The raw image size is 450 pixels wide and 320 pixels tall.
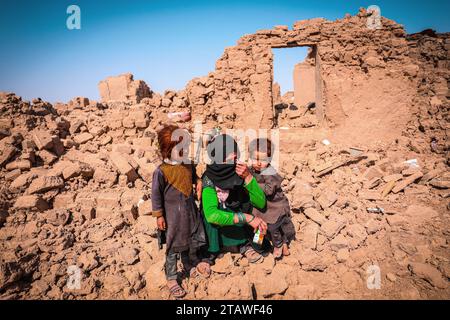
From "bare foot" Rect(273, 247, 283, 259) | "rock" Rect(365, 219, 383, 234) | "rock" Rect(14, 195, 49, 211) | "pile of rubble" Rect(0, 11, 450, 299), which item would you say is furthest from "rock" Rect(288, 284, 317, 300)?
"rock" Rect(14, 195, 49, 211)

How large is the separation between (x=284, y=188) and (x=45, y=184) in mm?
4387

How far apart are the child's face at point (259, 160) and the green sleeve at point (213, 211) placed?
635 millimetres

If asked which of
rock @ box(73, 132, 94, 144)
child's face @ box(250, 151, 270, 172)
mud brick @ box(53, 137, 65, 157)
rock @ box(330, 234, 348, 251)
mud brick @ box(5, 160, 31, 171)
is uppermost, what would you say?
rock @ box(73, 132, 94, 144)

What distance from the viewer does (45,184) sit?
4004 mm

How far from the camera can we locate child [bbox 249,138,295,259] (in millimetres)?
2949

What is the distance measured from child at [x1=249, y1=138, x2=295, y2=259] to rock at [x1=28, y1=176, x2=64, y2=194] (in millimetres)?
3440

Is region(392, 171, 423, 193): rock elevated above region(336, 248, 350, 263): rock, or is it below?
above

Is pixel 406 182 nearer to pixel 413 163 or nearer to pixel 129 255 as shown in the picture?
pixel 413 163

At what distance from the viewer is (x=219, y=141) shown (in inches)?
103

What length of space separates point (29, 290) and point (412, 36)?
32.1ft

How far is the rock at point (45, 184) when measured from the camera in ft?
12.9

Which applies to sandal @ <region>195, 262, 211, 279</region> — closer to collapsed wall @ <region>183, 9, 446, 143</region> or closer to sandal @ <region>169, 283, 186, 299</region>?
sandal @ <region>169, 283, 186, 299</region>
